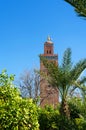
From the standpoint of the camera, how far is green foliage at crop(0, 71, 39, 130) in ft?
35.0

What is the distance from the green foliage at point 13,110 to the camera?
10.7 m

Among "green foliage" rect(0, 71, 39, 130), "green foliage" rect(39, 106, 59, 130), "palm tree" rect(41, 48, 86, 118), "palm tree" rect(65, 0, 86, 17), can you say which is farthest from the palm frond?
"green foliage" rect(0, 71, 39, 130)

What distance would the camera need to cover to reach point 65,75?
68.8ft

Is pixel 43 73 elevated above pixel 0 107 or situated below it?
above

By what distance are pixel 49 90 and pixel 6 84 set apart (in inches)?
1406

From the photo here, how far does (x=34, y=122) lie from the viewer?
37.2 feet

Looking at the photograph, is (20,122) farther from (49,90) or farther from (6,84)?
(49,90)

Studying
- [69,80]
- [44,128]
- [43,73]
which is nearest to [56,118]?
[44,128]

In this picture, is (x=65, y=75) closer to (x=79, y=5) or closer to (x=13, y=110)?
(x=79, y=5)

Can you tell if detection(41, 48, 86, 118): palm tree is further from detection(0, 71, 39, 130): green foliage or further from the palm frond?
detection(0, 71, 39, 130): green foliage

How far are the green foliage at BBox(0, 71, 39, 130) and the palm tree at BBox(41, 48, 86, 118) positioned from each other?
9.20 metres

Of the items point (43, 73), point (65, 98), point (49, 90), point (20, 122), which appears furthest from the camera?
point (49, 90)

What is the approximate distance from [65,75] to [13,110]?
10.4m

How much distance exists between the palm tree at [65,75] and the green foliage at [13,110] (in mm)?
9204
